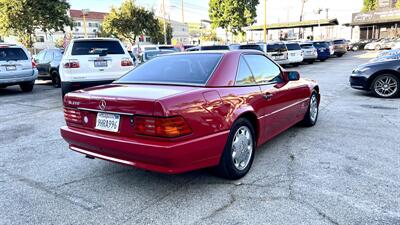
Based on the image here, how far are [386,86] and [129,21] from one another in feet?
129

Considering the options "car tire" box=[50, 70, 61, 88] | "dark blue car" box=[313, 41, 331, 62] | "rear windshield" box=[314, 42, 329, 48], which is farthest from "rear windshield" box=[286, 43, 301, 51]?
"car tire" box=[50, 70, 61, 88]

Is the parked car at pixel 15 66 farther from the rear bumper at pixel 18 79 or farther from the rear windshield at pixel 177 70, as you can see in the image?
the rear windshield at pixel 177 70

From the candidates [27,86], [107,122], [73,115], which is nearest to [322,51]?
[27,86]

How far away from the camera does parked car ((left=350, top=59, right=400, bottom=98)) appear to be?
8930 millimetres

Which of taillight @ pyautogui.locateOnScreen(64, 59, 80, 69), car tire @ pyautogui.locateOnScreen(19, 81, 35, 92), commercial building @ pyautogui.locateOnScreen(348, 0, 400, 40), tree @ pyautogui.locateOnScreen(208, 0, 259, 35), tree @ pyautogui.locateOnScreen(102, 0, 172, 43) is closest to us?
taillight @ pyautogui.locateOnScreen(64, 59, 80, 69)

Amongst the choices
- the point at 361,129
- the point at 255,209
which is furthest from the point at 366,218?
the point at 361,129

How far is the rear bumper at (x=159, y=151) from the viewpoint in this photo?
3.04 metres

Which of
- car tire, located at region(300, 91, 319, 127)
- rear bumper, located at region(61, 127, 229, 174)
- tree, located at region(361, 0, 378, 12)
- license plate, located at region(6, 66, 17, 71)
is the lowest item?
car tire, located at region(300, 91, 319, 127)

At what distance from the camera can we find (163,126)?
9.91 feet

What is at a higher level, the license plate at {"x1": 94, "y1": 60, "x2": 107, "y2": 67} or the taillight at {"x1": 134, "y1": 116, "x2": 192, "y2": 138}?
the license plate at {"x1": 94, "y1": 60, "x2": 107, "y2": 67}

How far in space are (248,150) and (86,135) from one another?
6.05 feet

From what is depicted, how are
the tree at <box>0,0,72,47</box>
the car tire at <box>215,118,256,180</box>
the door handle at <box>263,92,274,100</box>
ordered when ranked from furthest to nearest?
1. the tree at <box>0,0,72,47</box>
2. the door handle at <box>263,92,274,100</box>
3. the car tire at <box>215,118,256,180</box>

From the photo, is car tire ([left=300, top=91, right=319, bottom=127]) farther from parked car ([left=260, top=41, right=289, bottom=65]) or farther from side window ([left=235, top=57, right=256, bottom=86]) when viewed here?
parked car ([left=260, top=41, right=289, bottom=65])

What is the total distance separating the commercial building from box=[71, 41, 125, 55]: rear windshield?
2013 inches
